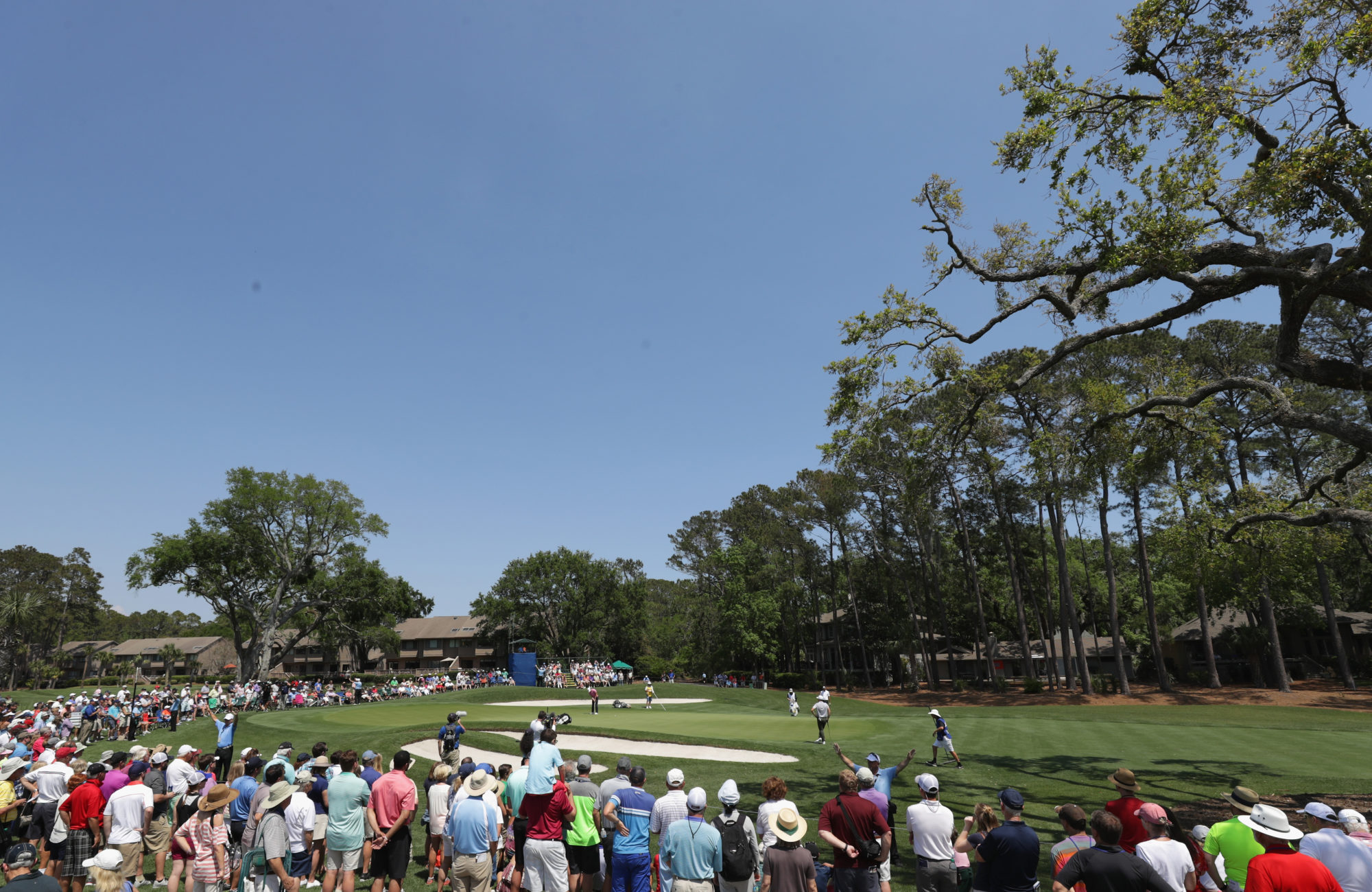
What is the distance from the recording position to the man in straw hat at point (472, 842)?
779cm

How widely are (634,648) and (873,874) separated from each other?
71.6 metres

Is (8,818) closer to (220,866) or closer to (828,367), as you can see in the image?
(220,866)

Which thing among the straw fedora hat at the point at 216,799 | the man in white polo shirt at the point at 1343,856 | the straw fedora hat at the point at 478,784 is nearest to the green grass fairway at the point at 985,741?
the straw fedora hat at the point at 478,784

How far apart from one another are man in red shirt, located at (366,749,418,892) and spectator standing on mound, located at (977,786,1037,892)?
257 inches

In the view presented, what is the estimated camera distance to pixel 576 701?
131 ft

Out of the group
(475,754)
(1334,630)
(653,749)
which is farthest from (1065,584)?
(475,754)

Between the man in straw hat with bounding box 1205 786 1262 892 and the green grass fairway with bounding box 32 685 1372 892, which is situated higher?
the man in straw hat with bounding box 1205 786 1262 892

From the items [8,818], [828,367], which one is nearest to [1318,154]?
[828,367]

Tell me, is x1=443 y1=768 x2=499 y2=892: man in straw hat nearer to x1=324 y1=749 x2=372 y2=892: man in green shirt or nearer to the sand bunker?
x1=324 y1=749 x2=372 y2=892: man in green shirt

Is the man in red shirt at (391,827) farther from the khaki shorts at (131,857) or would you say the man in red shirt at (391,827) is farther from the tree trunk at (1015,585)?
the tree trunk at (1015,585)

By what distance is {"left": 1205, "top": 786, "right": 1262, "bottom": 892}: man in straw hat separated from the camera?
6.34 m

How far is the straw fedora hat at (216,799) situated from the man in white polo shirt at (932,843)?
8.05 m

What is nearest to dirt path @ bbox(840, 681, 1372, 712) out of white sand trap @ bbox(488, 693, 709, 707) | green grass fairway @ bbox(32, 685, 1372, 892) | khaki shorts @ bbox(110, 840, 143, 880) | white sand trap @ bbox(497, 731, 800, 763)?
green grass fairway @ bbox(32, 685, 1372, 892)

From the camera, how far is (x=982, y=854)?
21.0 feet
